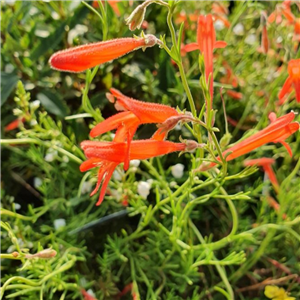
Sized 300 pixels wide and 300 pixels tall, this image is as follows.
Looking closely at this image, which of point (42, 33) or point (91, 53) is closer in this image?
point (91, 53)

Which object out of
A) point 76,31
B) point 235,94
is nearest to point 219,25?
point 235,94

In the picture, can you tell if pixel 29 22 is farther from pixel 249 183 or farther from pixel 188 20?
pixel 249 183

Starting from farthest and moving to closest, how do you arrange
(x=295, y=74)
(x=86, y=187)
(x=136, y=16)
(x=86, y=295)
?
(x=86, y=187)
(x=86, y=295)
(x=295, y=74)
(x=136, y=16)

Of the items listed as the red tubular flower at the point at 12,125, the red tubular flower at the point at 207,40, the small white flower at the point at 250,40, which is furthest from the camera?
the small white flower at the point at 250,40

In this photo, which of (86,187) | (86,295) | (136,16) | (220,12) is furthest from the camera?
(220,12)

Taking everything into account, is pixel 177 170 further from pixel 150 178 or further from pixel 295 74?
pixel 295 74

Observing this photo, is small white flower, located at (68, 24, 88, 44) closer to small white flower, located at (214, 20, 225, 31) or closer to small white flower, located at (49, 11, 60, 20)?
small white flower, located at (49, 11, 60, 20)

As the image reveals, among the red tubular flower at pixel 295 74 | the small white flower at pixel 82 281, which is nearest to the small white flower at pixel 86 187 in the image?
the small white flower at pixel 82 281

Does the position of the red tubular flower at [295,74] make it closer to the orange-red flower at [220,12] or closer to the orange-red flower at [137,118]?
the orange-red flower at [137,118]

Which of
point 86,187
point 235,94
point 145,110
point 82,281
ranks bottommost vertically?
point 82,281
